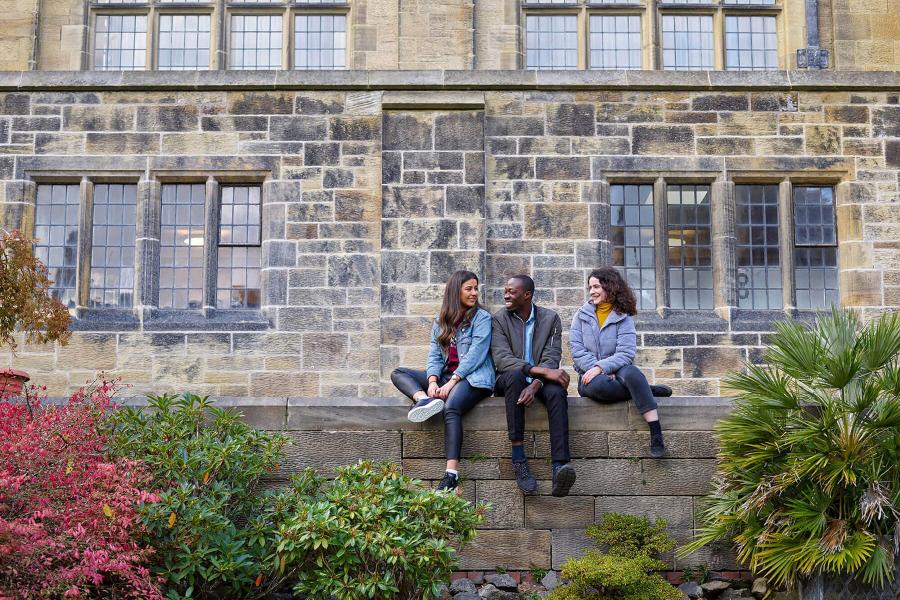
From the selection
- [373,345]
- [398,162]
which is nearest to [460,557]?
[373,345]

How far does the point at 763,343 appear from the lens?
13.4 meters

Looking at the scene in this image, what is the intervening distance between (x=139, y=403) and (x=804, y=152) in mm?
8724

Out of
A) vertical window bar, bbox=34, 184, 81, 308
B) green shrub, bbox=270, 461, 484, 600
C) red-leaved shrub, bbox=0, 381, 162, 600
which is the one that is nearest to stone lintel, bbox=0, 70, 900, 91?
vertical window bar, bbox=34, 184, 81, 308

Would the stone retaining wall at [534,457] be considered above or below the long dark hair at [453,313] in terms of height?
below

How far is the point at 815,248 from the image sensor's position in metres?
13.8

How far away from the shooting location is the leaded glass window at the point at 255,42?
14508 millimetres

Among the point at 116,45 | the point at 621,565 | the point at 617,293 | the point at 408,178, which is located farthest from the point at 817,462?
the point at 116,45

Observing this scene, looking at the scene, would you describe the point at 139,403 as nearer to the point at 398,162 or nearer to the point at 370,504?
the point at 370,504

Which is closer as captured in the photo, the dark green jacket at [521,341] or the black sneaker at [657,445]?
the black sneaker at [657,445]

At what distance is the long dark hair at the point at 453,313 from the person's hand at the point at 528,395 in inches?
33.4

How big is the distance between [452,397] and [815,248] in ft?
22.6

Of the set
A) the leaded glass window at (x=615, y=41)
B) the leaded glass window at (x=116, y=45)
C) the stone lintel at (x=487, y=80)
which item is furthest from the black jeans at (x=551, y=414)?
the leaded glass window at (x=116, y=45)

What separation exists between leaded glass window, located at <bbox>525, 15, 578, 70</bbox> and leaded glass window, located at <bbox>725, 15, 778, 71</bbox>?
80.5 inches

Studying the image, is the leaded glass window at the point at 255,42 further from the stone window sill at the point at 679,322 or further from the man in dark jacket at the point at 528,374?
the man in dark jacket at the point at 528,374
